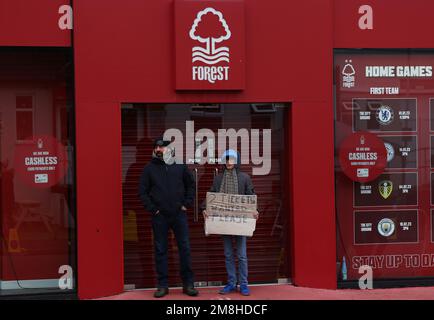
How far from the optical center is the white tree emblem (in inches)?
339

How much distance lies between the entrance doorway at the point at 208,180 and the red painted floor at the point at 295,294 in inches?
11.6

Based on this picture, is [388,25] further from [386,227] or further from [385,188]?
[386,227]

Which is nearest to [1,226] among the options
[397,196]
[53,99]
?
[53,99]

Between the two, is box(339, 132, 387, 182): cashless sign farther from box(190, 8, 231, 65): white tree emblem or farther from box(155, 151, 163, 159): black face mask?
box(155, 151, 163, 159): black face mask

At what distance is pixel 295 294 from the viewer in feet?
28.0

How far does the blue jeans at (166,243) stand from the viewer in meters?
8.27

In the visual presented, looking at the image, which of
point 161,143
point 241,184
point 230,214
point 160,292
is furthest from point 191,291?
point 161,143

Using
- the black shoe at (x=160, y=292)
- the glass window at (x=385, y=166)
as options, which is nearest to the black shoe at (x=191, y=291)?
the black shoe at (x=160, y=292)

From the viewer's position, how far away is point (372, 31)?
9047 mm

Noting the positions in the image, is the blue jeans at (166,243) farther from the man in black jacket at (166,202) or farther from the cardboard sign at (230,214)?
the cardboard sign at (230,214)

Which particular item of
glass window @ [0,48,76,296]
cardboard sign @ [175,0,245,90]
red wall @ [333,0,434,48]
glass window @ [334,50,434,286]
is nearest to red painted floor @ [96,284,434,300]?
glass window @ [334,50,434,286]

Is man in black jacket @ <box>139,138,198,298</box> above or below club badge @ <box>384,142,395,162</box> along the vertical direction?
below

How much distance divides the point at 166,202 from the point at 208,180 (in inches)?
37.8

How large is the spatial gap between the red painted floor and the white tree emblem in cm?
301
